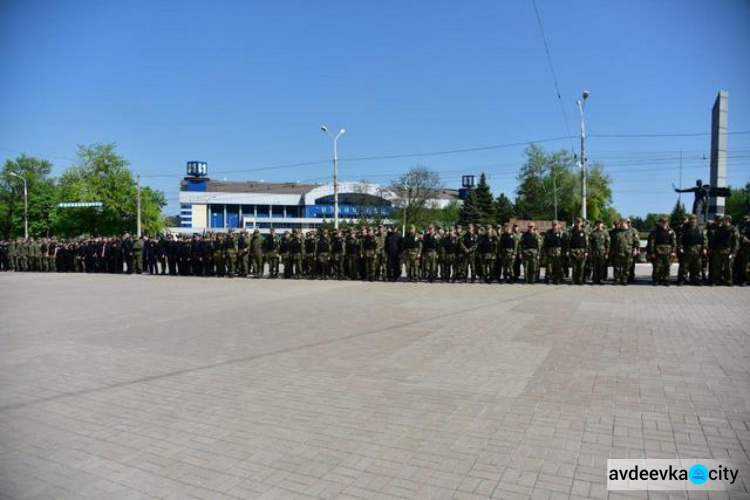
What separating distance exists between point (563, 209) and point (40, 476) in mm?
78903

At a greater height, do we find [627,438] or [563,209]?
[563,209]

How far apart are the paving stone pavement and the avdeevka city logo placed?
173mm

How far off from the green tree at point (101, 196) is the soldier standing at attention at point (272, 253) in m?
35.6

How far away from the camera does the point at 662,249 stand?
14.9 m

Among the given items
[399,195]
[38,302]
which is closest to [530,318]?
[38,302]

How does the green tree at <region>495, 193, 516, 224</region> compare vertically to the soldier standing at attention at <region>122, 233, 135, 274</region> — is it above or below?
above

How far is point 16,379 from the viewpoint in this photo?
6.38 metres

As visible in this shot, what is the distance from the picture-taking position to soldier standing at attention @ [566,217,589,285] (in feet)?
50.9

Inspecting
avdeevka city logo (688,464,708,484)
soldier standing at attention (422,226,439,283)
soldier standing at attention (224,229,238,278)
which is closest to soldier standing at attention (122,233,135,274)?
soldier standing at attention (224,229,238,278)

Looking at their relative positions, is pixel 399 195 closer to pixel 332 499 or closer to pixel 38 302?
pixel 38 302

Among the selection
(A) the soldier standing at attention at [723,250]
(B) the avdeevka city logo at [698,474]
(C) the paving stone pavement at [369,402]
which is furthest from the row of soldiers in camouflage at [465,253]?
(B) the avdeevka city logo at [698,474]

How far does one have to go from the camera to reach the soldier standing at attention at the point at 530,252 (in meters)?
16.1

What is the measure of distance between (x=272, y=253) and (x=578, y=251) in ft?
37.1

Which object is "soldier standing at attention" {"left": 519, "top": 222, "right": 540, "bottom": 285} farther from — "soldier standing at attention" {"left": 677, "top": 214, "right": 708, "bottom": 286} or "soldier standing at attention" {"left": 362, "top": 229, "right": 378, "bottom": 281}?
"soldier standing at attention" {"left": 362, "top": 229, "right": 378, "bottom": 281}
